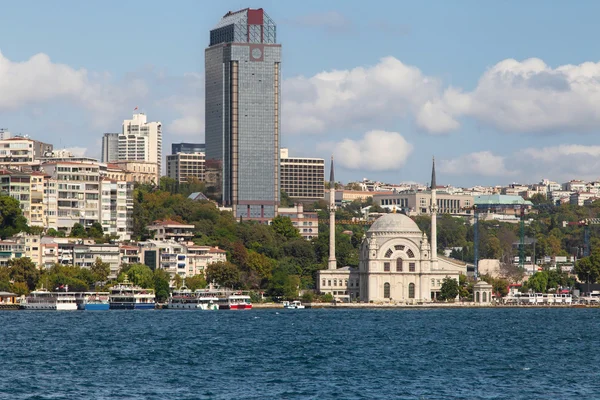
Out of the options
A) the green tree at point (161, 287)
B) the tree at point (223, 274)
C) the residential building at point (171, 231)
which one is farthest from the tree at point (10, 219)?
the tree at point (223, 274)

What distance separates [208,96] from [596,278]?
59.2 m

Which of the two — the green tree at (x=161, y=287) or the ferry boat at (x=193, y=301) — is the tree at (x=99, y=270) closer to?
the green tree at (x=161, y=287)

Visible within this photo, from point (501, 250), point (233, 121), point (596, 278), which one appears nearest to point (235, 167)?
point (233, 121)

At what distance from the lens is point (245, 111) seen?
574ft

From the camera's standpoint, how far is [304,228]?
588 feet

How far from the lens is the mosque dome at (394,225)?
141 metres

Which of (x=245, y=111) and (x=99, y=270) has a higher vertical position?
(x=245, y=111)

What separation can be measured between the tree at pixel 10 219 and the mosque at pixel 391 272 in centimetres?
3015

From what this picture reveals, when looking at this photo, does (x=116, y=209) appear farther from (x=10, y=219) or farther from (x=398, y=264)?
(x=398, y=264)

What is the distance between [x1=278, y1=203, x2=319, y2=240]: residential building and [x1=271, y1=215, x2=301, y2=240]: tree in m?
17.6

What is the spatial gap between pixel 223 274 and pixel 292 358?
66516mm

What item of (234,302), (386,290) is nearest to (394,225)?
(386,290)

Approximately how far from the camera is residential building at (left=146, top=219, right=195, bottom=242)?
14112cm

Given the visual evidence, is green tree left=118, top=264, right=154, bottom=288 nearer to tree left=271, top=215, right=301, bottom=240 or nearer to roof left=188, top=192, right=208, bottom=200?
tree left=271, top=215, right=301, bottom=240
